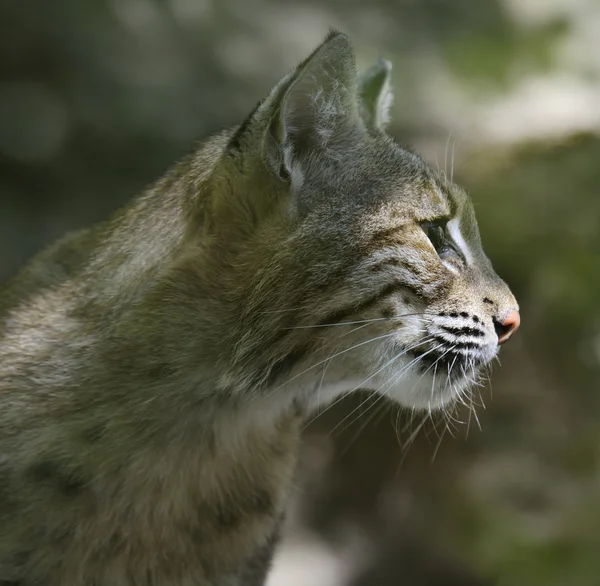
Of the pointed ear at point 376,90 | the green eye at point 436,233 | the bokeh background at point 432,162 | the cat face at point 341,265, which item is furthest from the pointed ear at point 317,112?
the bokeh background at point 432,162

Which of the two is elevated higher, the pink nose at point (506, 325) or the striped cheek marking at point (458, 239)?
the striped cheek marking at point (458, 239)

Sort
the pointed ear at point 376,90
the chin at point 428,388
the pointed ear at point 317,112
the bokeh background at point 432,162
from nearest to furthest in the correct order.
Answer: the pointed ear at point 317,112 < the chin at point 428,388 < the pointed ear at point 376,90 < the bokeh background at point 432,162

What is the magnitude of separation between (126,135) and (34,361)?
3084mm

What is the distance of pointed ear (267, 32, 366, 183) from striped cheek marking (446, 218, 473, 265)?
0.35 metres

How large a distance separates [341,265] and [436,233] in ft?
1.10

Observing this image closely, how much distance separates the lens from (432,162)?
143 inches

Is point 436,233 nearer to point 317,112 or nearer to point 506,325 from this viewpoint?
point 506,325

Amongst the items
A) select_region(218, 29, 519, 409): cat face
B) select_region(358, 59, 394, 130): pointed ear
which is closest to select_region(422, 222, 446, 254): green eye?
select_region(218, 29, 519, 409): cat face

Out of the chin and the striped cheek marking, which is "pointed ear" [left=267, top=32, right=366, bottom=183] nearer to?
the striped cheek marking

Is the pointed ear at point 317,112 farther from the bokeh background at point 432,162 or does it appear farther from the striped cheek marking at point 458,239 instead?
the bokeh background at point 432,162

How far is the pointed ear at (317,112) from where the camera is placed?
2152mm

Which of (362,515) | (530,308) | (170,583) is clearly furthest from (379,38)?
(170,583)

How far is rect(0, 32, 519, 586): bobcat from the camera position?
2240mm

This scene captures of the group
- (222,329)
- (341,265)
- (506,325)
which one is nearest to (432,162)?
(506,325)
